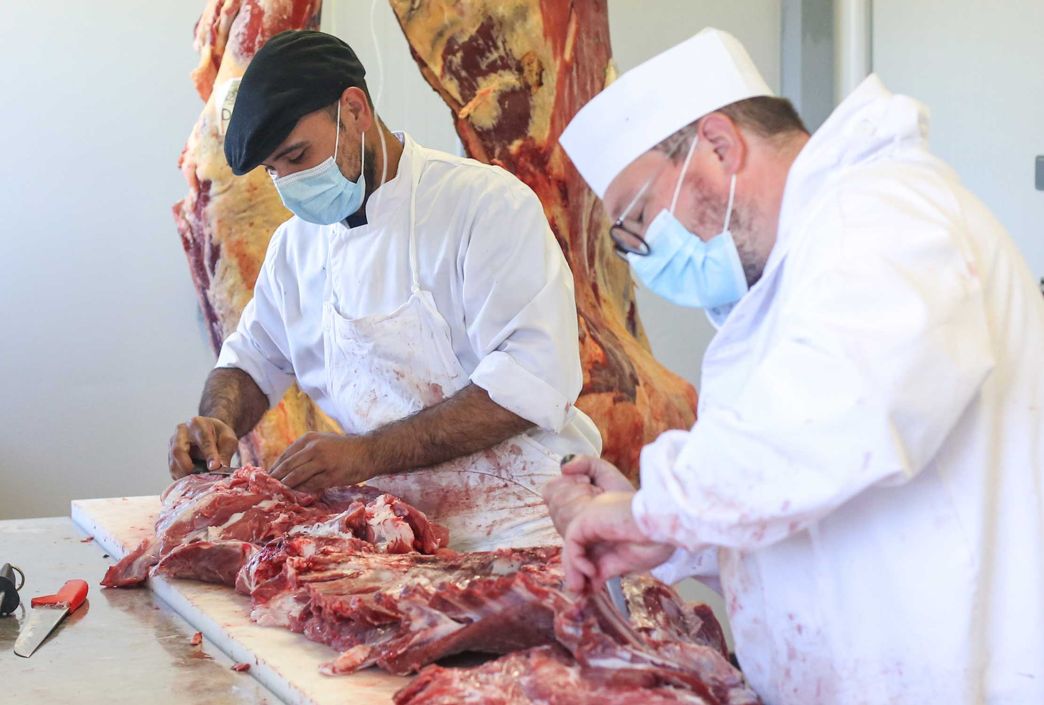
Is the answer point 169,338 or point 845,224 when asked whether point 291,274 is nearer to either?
point 845,224

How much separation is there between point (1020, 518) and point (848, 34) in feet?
18.7

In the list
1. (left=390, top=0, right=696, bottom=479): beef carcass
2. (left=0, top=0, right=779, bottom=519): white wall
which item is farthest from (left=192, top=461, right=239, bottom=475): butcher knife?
(left=0, top=0, right=779, bottom=519): white wall

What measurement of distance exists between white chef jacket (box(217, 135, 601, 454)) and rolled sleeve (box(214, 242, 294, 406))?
10.8 inches

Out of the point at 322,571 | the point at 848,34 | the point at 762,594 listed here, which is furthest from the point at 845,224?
the point at 848,34

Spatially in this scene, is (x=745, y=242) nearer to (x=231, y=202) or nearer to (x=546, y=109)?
(x=546, y=109)

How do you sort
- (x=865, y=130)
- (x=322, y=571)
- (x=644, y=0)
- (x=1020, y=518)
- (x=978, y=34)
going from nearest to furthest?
(x=1020, y=518)
(x=865, y=130)
(x=322, y=571)
(x=978, y=34)
(x=644, y=0)

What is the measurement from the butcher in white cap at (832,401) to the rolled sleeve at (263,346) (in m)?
2.03

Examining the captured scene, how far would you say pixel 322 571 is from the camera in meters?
2.50

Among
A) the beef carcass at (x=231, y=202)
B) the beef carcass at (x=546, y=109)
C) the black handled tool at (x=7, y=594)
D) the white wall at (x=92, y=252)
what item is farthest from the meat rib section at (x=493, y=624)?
the white wall at (x=92, y=252)

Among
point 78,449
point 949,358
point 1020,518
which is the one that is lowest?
point 78,449

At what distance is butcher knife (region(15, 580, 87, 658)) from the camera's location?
7.88ft

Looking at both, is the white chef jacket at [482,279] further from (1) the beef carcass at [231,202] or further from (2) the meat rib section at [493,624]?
(1) the beef carcass at [231,202]

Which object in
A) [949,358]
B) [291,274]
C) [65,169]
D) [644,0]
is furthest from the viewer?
[644,0]

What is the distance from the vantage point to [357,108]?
10.8 ft
